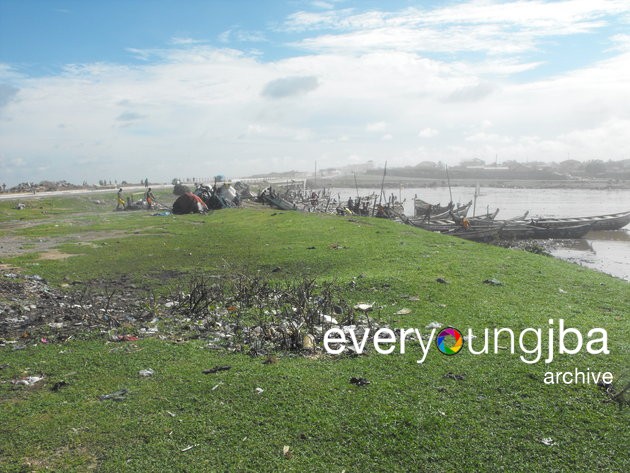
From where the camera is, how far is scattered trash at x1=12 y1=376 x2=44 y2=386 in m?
6.26

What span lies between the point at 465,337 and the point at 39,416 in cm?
564

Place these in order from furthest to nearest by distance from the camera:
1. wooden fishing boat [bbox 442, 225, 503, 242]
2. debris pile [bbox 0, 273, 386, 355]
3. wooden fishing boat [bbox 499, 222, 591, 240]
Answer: wooden fishing boat [bbox 499, 222, 591, 240], wooden fishing boat [bbox 442, 225, 503, 242], debris pile [bbox 0, 273, 386, 355]

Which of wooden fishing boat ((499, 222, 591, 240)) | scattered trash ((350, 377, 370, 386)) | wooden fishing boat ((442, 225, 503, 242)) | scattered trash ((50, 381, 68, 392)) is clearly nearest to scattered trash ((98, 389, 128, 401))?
scattered trash ((50, 381, 68, 392))

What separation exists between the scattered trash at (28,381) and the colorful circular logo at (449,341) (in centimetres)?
534

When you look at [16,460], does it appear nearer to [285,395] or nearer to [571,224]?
[285,395]

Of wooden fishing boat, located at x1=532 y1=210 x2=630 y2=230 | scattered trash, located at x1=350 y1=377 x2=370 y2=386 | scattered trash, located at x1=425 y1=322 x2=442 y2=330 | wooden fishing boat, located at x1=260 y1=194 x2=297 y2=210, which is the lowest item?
wooden fishing boat, located at x1=532 y1=210 x2=630 y2=230

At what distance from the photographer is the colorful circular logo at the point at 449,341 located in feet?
23.3

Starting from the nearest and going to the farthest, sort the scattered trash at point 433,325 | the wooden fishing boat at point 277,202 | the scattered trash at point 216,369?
1. the scattered trash at point 216,369
2. the scattered trash at point 433,325
3. the wooden fishing boat at point 277,202

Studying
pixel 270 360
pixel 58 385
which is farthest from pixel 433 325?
pixel 58 385

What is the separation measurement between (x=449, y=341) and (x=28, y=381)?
5.66m

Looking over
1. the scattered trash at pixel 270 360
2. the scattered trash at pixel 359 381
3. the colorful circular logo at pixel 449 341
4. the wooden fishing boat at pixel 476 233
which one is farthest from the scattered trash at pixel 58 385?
the wooden fishing boat at pixel 476 233

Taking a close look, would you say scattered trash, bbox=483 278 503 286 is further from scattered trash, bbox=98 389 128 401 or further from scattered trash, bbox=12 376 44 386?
scattered trash, bbox=12 376 44 386

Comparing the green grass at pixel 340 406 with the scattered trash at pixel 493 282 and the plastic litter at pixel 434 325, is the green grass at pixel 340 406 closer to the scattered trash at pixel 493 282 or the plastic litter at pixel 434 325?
the plastic litter at pixel 434 325

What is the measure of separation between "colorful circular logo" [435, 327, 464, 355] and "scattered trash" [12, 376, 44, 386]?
17.5 ft
